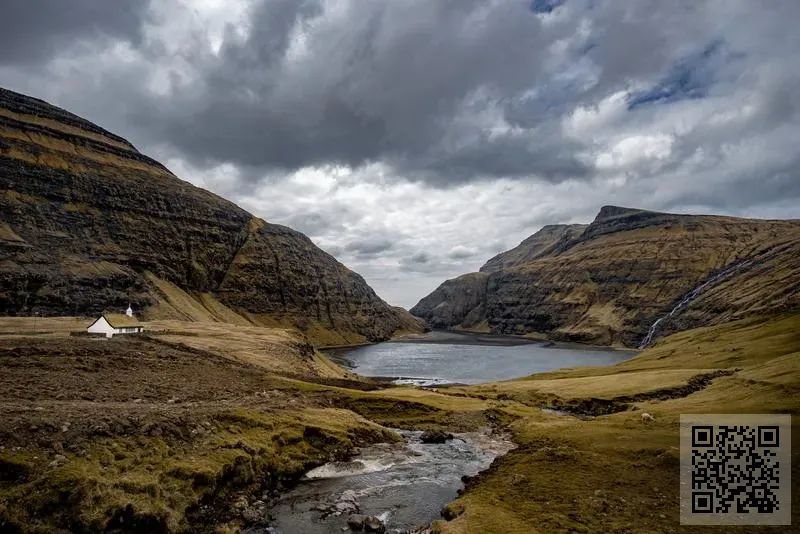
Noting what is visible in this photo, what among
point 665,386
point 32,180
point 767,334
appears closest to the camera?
point 665,386

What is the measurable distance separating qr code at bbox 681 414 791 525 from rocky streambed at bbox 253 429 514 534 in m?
14.5

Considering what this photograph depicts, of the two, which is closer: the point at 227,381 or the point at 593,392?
the point at 227,381

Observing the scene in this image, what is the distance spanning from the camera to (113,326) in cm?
8131

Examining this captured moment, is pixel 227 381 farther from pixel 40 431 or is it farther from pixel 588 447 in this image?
pixel 588 447

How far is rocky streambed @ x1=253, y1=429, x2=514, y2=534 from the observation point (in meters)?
27.8

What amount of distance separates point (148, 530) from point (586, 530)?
21770mm

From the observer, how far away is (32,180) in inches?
7426

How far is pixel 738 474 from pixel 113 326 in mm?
87192

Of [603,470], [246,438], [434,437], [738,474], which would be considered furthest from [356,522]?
[738,474]

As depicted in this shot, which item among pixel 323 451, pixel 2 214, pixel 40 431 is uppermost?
pixel 2 214

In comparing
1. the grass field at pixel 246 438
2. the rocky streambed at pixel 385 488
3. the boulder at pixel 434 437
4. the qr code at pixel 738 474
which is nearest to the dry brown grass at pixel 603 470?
the grass field at pixel 246 438

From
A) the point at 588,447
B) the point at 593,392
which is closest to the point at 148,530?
the point at 588,447

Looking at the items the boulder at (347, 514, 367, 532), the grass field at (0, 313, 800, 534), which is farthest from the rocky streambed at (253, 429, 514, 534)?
the grass field at (0, 313, 800, 534)

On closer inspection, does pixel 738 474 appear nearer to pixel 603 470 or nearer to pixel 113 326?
pixel 603 470
